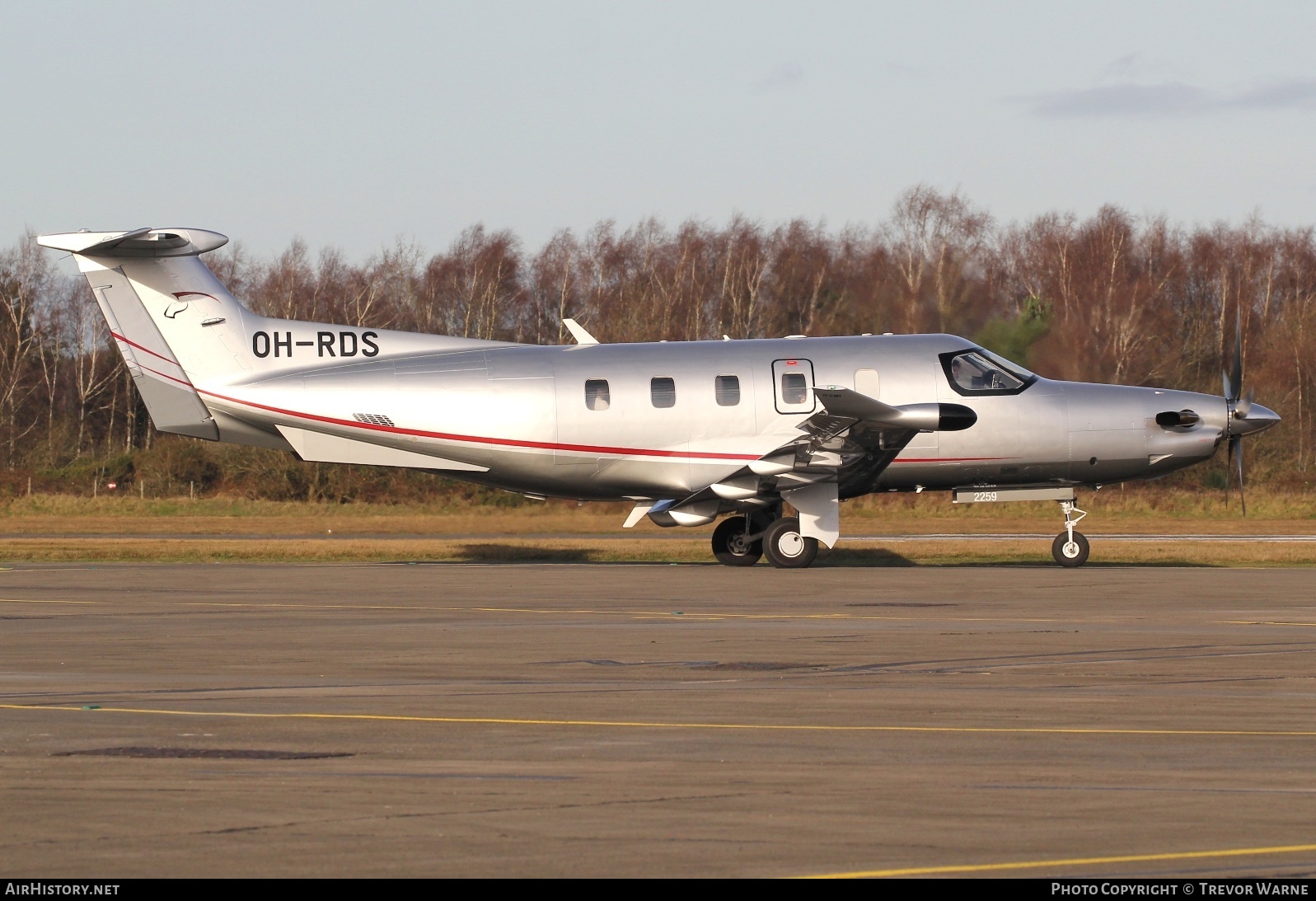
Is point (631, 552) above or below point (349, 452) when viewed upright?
below

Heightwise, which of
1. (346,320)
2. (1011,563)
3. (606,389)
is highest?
(346,320)

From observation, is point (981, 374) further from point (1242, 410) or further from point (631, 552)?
point (631, 552)

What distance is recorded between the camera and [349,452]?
25.0 metres

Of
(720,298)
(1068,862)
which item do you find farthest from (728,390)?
(720,298)

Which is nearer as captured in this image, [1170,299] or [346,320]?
[1170,299]

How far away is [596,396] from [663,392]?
3.72 ft

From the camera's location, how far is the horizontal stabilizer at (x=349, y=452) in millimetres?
24938

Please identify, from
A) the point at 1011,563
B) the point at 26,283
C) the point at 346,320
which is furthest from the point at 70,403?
the point at 1011,563

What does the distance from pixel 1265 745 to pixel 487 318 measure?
65.8 metres

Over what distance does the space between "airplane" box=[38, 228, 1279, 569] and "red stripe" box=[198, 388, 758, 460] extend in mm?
31

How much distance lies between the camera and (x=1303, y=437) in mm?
50844

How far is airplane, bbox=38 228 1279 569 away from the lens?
24750mm

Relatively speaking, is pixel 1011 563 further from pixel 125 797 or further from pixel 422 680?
pixel 125 797

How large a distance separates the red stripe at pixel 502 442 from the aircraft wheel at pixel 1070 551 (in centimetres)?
538
